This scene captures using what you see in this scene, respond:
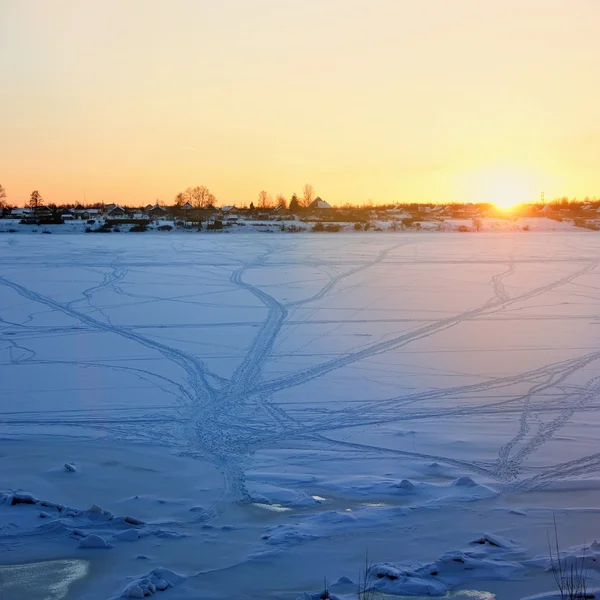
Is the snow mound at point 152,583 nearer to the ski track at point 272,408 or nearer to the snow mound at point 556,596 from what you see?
the ski track at point 272,408

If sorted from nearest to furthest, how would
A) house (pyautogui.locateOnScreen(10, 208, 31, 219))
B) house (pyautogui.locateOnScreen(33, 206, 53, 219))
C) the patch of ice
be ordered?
1. the patch of ice
2. house (pyautogui.locateOnScreen(33, 206, 53, 219))
3. house (pyautogui.locateOnScreen(10, 208, 31, 219))

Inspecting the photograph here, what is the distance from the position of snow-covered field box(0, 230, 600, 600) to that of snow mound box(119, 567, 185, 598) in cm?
1

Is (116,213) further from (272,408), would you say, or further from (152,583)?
(152,583)

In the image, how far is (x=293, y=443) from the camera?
258 inches

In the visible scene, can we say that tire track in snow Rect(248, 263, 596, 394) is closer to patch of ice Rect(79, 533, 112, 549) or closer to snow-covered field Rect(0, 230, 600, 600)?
snow-covered field Rect(0, 230, 600, 600)

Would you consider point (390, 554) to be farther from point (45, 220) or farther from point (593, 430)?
point (45, 220)

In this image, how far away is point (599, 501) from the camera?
5117 mm

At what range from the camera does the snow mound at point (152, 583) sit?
12.6ft

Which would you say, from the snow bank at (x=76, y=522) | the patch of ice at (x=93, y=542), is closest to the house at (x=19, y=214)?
the snow bank at (x=76, y=522)

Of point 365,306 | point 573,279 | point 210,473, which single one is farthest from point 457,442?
point 573,279

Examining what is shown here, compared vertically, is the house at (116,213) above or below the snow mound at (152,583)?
above

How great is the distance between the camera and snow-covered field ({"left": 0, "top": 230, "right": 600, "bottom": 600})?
13.9 ft

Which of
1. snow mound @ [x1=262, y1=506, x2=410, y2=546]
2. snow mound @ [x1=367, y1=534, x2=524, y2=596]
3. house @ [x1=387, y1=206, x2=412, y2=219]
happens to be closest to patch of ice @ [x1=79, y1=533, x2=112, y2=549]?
snow mound @ [x1=262, y1=506, x2=410, y2=546]

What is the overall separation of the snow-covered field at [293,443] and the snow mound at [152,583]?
0.03ft
